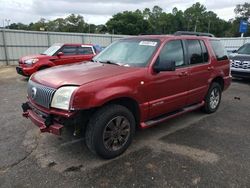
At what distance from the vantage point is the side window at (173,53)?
13.9ft

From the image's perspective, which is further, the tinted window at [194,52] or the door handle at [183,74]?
the tinted window at [194,52]

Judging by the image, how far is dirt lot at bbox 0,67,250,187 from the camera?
3.11 meters

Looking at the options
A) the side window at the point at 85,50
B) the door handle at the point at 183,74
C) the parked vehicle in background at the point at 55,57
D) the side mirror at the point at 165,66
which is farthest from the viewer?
the side window at the point at 85,50

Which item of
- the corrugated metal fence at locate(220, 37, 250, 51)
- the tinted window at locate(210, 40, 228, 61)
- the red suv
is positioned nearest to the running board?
the red suv

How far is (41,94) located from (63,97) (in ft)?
1.59

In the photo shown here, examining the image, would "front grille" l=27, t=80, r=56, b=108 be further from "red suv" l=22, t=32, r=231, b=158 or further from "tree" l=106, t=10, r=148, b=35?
"tree" l=106, t=10, r=148, b=35

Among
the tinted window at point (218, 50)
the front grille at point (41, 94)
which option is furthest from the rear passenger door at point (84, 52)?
the front grille at point (41, 94)

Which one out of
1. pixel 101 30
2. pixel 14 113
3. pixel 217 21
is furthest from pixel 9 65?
pixel 217 21

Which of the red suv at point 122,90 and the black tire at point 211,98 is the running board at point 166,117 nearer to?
the red suv at point 122,90

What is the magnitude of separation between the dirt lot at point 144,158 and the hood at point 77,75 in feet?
3.82

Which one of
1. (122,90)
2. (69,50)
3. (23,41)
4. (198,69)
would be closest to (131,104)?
(122,90)

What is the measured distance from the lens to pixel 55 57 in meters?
10.4

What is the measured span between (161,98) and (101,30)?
77.8 m

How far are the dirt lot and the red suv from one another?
0.37 m
